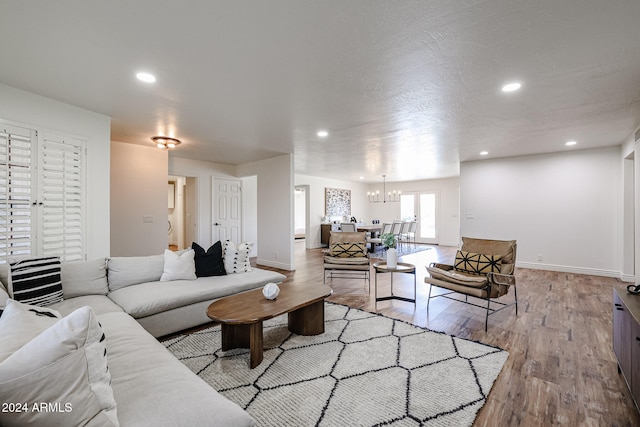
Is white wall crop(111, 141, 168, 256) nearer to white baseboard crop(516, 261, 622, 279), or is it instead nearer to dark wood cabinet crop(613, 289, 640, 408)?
dark wood cabinet crop(613, 289, 640, 408)

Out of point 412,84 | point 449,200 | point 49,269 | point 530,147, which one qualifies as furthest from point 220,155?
point 449,200

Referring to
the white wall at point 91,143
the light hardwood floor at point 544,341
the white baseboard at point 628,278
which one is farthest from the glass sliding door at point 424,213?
the white wall at point 91,143

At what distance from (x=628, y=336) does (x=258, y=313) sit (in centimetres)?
240

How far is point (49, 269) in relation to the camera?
7.89ft

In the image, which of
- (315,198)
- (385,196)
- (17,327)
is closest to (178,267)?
(17,327)

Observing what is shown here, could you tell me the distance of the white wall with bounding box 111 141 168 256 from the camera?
4.85 m

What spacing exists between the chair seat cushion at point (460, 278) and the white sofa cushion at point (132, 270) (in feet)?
10.3

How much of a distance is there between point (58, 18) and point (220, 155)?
13.9 feet

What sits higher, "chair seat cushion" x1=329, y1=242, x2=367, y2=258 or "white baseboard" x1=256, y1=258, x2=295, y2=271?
"chair seat cushion" x1=329, y1=242, x2=367, y2=258

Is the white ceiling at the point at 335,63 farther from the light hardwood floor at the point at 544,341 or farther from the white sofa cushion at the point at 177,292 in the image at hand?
the light hardwood floor at the point at 544,341

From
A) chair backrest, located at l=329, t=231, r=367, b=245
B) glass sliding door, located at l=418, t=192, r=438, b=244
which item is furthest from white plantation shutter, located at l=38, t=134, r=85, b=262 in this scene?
glass sliding door, located at l=418, t=192, r=438, b=244

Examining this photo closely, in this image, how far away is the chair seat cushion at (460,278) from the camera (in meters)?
3.00

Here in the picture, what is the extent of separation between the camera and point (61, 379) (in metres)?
0.85

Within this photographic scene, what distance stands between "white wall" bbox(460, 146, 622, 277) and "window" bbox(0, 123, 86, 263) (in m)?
7.02
